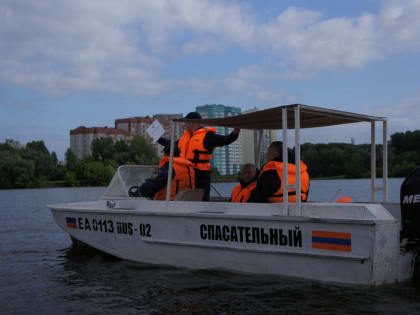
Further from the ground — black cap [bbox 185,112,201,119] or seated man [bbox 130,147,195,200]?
black cap [bbox 185,112,201,119]

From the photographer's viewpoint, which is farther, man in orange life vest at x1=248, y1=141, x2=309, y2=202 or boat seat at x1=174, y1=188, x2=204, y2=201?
boat seat at x1=174, y1=188, x2=204, y2=201

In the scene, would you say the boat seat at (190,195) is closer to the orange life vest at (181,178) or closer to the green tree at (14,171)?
the orange life vest at (181,178)

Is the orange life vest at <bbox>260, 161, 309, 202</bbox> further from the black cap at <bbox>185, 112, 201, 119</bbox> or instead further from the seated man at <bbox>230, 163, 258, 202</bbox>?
the black cap at <bbox>185, 112, 201, 119</bbox>

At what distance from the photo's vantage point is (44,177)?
60625 millimetres

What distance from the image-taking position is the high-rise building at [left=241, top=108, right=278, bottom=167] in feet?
23.1

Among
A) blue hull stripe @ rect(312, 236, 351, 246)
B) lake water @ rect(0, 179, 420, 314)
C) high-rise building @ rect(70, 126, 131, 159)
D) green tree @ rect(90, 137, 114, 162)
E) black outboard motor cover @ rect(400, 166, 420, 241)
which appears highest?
high-rise building @ rect(70, 126, 131, 159)

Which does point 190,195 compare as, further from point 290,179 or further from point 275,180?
point 290,179

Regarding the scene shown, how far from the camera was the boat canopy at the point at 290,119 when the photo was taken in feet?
16.9

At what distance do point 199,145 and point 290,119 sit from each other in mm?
1370

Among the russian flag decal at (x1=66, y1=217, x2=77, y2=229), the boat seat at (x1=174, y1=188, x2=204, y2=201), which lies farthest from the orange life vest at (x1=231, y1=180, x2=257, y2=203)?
the russian flag decal at (x1=66, y1=217, x2=77, y2=229)

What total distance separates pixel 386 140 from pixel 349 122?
1.63 ft

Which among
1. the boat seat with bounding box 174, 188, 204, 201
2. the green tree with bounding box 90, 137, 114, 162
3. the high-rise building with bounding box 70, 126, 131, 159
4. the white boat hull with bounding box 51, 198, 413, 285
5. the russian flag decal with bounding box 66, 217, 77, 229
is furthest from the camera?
the high-rise building with bounding box 70, 126, 131, 159

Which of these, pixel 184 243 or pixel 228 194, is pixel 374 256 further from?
pixel 228 194

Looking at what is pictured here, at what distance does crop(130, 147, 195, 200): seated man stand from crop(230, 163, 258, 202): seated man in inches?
38.5
